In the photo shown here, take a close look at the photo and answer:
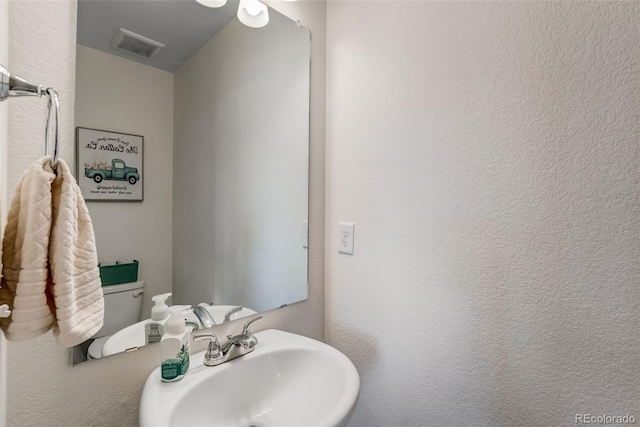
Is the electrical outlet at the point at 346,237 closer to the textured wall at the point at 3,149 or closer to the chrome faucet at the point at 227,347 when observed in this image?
the chrome faucet at the point at 227,347

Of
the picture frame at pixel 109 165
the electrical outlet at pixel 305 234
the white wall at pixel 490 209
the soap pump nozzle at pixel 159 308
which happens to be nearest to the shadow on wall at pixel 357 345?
the white wall at pixel 490 209

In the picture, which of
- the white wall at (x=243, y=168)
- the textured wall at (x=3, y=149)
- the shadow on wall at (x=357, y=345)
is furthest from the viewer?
the shadow on wall at (x=357, y=345)

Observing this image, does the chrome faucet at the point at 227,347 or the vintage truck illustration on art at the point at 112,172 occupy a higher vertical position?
the vintage truck illustration on art at the point at 112,172

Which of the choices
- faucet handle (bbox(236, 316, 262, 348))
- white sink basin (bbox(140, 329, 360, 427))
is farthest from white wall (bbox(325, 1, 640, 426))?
faucet handle (bbox(236, 316, 262, 348))

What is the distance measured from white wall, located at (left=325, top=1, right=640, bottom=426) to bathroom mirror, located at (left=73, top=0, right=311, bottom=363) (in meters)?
0.22

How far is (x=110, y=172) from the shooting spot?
698 millimetres

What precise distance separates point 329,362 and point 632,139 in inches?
34.9

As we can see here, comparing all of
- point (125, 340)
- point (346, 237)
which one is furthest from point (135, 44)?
point (346, 237)

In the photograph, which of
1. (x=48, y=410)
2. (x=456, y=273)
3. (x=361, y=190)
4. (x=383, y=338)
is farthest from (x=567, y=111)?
(x=48, y=410)

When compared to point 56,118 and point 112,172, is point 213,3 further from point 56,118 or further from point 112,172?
point 56,118

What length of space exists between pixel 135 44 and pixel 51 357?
0.75 meters

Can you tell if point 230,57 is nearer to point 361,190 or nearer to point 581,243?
point 361,190

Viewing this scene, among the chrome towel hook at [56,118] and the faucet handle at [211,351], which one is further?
the faucet handle at [211,351]

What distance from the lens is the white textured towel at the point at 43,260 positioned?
354mm
